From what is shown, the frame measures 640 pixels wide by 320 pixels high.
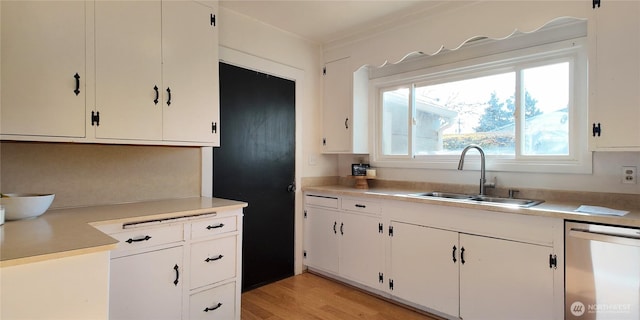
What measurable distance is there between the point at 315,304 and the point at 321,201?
0.94 meters

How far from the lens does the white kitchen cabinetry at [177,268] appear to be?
5.77 ft

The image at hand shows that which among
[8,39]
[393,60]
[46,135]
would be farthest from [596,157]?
[8,39]

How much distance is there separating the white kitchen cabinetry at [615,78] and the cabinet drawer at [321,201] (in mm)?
1931

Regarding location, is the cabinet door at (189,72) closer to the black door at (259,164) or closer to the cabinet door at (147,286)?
the black door at (259,164)

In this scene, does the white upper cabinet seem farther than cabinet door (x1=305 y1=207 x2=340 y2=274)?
No

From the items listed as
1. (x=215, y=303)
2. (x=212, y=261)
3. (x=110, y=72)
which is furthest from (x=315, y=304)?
(x=110, y=72)

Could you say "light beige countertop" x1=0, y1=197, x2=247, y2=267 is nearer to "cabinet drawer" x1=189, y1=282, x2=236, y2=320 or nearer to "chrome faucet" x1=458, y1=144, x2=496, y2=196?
"cabinet drawer" x1=189, y1=282, x2=236, y2=320

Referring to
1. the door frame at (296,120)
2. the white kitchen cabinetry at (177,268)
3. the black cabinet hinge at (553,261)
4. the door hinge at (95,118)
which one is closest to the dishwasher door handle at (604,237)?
the black cabinet hinge at (553,261)

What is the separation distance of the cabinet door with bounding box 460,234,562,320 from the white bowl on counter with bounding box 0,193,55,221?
246cm

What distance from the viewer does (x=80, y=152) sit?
2086mm

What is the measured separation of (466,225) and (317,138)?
1.79 m

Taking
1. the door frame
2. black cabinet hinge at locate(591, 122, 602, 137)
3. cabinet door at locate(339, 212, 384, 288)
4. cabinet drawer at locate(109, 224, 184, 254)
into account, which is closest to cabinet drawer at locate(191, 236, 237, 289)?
cabinet drawer at locate(109, 224, 184, 254)

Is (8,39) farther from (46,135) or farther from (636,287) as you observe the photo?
(636,287)

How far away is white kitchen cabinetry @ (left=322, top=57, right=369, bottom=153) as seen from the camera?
3312 millimetres
